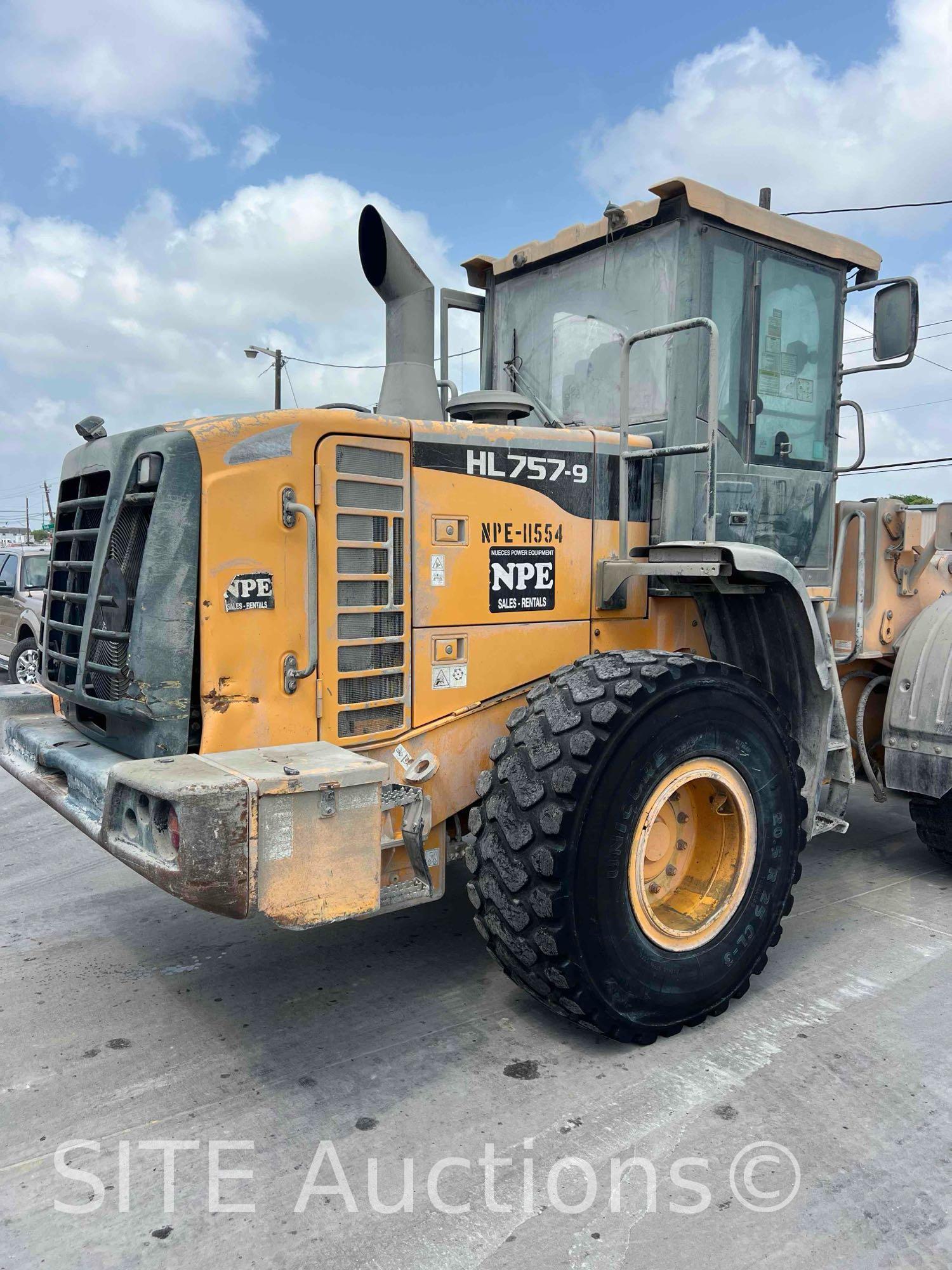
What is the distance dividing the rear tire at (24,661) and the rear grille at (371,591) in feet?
27.8

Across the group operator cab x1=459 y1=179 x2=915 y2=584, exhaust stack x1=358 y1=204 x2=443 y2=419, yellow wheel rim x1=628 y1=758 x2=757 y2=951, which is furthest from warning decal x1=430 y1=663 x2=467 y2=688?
operator cab x1=459 y1=179 x2=915 y2=584

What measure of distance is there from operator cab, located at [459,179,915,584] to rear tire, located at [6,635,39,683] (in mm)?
7595

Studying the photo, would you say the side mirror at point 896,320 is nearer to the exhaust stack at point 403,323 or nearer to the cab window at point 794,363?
the cab window at point 794,363

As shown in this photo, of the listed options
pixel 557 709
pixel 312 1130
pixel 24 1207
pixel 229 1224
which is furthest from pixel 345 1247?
pixel 557 709

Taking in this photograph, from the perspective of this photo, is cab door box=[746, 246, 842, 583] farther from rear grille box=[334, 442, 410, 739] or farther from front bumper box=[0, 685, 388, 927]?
front bumper box=[0, 685, 388, 927]

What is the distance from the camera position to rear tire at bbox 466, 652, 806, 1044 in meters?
2.98

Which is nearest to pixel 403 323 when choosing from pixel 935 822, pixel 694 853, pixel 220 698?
pixel 220 698

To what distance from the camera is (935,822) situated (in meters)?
4.91

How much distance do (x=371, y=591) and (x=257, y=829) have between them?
0.95 meters

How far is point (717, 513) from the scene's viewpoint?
4.04m

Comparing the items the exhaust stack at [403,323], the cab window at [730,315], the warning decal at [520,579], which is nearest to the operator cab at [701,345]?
the cab window at [730,315]

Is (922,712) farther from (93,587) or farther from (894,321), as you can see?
(93,587)

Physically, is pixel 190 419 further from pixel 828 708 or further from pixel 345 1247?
pixel 828 708

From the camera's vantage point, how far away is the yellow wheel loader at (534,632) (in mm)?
2877
